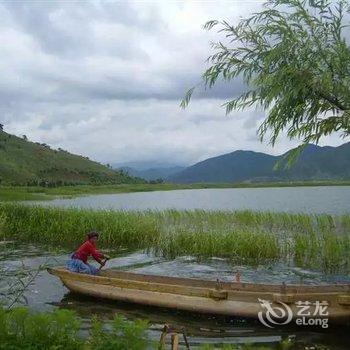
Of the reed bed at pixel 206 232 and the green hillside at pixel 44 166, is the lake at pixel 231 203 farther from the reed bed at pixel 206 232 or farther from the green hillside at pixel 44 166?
the green hillside at pixel 44 166

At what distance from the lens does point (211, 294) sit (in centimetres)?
1345

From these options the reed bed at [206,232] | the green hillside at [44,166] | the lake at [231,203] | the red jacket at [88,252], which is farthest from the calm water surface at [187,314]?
the green hillside at [44,166]

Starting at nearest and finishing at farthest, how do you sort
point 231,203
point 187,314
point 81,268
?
point 187,314 < point 81,268 < point 231,203

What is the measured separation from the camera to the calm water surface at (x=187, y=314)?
40.8ft

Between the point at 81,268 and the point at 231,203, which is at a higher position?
the point at 231,203

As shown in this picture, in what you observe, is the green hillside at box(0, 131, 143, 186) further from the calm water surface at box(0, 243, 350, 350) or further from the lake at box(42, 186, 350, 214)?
Result: the calm water surface at box(0, 243, 350, 350)

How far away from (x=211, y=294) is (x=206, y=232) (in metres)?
10.6

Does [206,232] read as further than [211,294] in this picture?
Yes

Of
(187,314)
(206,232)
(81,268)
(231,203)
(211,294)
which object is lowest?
(187,314)

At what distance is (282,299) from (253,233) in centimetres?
1037

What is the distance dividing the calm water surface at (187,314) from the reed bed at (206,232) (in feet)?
2.65

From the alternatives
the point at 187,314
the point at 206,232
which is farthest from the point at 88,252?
the point at 206,232

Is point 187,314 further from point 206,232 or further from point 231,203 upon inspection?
point 231,203

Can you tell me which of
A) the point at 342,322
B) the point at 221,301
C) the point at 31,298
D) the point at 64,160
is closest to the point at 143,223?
the point at 31,298
